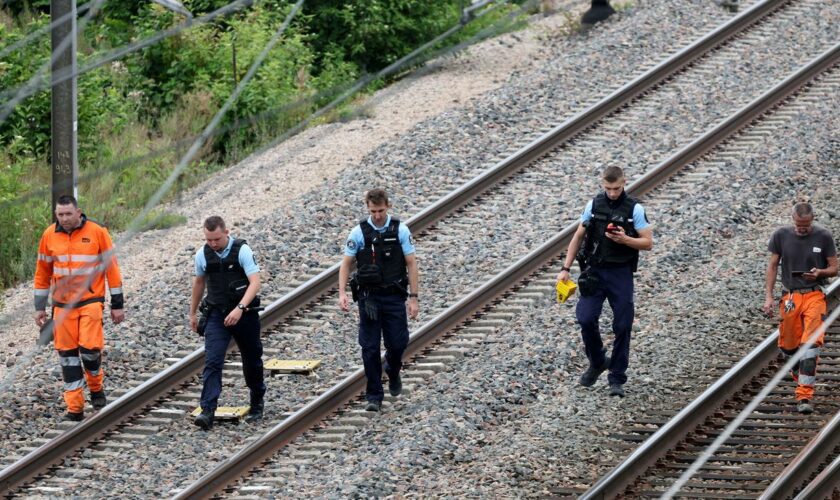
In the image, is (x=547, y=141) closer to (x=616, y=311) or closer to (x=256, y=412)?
(x=616, y=311)

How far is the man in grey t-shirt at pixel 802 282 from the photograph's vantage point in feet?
38.1

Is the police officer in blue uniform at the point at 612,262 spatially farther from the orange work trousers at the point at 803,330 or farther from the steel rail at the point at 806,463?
the steel rail at the point at 806,463

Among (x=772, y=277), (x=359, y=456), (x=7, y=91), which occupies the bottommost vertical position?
(x=359, y=456)

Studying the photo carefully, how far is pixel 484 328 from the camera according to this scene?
44.9ft

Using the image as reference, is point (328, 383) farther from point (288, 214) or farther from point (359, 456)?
point (288, 214)

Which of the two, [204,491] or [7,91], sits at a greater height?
[7,91]

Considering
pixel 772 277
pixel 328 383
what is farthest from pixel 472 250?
pixel 772 277

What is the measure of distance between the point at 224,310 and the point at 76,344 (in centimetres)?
119

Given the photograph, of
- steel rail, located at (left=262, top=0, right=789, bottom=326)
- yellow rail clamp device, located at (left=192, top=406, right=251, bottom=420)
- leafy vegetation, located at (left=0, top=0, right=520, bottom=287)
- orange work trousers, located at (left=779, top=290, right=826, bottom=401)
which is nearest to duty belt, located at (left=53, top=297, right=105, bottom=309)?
yellow rail clamp device, located at (left=192, top=406, right=251, bottom=420)

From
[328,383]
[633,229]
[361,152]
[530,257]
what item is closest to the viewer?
[633,229]

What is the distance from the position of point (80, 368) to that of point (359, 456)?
96.4 inches

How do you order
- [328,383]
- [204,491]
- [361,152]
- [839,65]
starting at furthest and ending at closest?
[839,65]
[361,152]
[328,383]
[204,491]

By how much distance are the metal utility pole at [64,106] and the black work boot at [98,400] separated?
2655mm

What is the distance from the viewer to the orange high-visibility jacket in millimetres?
12312
